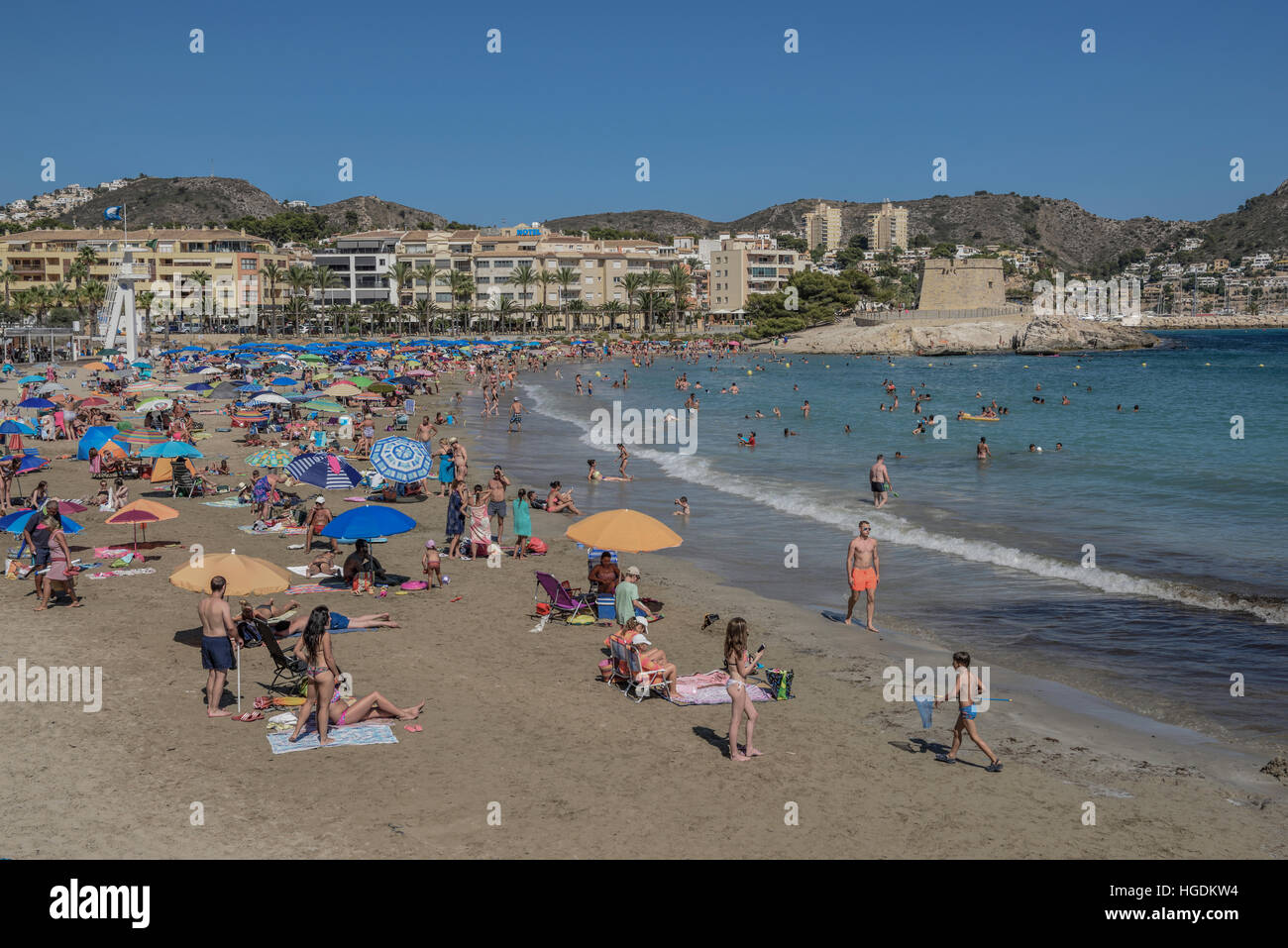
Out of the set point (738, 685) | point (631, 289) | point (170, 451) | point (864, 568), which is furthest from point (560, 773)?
point (631, 289)

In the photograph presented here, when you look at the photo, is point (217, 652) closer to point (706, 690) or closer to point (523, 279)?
point (706, 690)

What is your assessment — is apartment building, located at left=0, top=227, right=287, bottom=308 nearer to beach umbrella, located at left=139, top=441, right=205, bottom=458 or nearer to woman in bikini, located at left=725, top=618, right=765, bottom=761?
beach umbrella, located at left=139, top=441, right=205, bottom=458

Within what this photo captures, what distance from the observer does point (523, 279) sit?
4523 inches

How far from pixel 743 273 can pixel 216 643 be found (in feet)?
420

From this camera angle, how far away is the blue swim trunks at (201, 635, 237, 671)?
9.29 metres

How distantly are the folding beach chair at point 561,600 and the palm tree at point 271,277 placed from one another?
92.5 m

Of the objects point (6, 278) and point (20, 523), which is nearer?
point (20, 523)

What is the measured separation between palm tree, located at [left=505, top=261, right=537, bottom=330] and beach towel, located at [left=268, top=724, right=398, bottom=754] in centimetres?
10696

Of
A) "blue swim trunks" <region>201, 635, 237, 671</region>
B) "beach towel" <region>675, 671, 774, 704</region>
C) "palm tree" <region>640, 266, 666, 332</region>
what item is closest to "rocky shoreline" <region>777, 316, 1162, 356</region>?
"palm tree" <region>640, 266, 666, 332</region>

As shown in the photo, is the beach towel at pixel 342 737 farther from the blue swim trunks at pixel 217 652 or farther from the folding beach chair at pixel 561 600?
the folding beach chair at pixel 561 600

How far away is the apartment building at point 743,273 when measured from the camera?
438 ft

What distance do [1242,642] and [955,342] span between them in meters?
106

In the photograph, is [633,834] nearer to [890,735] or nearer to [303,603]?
[890,735]

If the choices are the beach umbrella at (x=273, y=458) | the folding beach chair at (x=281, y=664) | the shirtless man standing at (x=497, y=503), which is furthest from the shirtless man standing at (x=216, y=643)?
the beach umbrella at (x=273, y=458)
